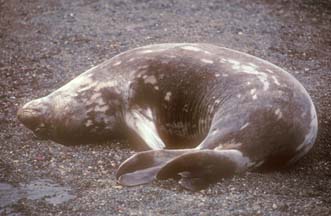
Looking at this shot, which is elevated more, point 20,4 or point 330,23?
point 20,4

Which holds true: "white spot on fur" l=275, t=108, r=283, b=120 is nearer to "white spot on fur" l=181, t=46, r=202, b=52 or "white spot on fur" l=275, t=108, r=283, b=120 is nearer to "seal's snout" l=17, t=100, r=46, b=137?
"white spot on fur" l=181, t=46, r=202, b=52

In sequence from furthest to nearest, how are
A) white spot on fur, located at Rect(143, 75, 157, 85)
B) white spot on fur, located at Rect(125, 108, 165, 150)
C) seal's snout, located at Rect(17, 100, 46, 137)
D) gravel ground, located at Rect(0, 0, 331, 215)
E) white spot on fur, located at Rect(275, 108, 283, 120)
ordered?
1. seal's snout, located at Rect(17, 100, 46, 137)
2. white spot on fur, located at Rect(143, 75, 157, 85)
3. white spot on fur, located at Rect(125, 108, 165, 150)
4. white spot on fur, located at Rect(275, 108, 283, 120)
5. gravel ground, located at Rect(0, 0, 331, 215)

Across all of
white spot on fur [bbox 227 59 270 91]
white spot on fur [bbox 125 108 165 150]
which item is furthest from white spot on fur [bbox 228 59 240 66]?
white spot on fur [bbox 125 108 165 150]

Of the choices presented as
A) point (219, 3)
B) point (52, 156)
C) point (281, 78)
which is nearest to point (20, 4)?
point (219, 3)

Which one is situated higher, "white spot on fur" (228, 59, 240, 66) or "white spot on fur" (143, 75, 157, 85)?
"white spot on fur" (228, 59, 240, 66)

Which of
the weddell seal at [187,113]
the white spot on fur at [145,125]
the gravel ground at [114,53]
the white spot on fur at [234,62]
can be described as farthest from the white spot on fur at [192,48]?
the gravel ground at [114,53]

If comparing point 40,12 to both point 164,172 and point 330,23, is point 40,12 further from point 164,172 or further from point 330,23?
point 164,172

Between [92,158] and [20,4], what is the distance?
4346 mm

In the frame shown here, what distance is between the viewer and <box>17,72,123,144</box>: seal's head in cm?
491

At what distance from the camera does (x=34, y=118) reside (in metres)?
5.04

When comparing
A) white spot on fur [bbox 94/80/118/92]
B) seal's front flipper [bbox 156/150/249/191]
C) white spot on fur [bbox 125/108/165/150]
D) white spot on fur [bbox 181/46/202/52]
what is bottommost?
seal's front flipper [bbox 156/150/249/191]

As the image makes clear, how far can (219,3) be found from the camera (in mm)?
8180

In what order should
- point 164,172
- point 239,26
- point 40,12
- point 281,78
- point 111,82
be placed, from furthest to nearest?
point 40,12, point 239,26, point 111,82, point 281,78, point 164,172

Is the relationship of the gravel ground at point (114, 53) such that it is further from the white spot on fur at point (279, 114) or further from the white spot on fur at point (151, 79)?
the white spot on fur at point (151, 79)
